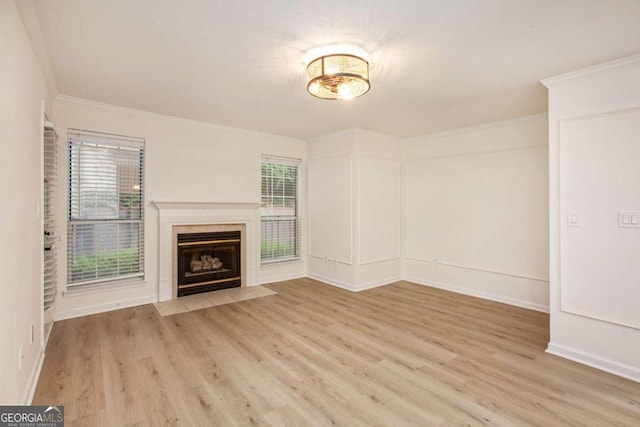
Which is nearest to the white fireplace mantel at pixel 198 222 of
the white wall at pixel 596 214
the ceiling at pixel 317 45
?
the ceiling at pixel 317 45

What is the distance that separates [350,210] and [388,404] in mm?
3259

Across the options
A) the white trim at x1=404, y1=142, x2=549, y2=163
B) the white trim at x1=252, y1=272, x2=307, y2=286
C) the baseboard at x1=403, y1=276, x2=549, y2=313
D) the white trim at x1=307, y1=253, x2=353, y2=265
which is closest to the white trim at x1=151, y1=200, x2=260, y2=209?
the white trim at x1=252, y1=272, x2=307, y2=286

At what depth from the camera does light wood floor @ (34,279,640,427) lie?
2070 mm

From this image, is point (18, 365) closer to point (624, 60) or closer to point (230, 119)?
point (230, 119)

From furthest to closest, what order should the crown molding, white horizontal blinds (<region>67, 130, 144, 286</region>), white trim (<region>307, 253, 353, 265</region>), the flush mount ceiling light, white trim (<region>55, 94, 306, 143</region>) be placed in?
white trim (<region>307, 253, 353, 265</region>)
white horizontal blinds (<region>67, 130, 144, 286</region>)
white trim (<region>55, 94, 306, 143</region>)
the flush mount ceiling light
the crown molding

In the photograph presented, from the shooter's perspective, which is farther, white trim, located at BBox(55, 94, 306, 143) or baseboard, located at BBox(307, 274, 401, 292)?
baseboard, located at BBox(307, 274, 401, 292)

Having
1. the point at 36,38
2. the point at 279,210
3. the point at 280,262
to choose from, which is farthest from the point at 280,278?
the point at 36,38

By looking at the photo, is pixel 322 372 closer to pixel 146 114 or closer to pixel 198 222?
pixel 198 222

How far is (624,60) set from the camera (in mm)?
2613

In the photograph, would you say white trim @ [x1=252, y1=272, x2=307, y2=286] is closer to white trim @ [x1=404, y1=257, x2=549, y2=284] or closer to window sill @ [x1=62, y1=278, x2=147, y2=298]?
window sill @ [x1=62, y1=278, x2=147, y2=298]

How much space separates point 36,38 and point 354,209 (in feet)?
13.2

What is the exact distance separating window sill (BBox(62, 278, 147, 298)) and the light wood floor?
0.32 meters

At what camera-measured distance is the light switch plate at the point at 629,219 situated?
8.46 ft

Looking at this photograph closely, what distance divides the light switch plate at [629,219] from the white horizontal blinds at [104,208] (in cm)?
520
